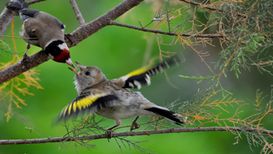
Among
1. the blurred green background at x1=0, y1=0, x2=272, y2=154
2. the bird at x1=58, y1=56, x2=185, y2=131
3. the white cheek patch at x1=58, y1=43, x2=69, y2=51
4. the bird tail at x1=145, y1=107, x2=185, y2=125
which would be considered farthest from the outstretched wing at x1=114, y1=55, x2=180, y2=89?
the blurred green background at x1=0, y1=0, x2=272, y2=154

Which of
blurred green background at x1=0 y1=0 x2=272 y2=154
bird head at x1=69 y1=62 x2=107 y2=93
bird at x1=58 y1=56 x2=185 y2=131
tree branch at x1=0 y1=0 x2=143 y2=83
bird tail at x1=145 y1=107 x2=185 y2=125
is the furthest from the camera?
blurred green background at x1=0 y1=0 x2=272 y2=154

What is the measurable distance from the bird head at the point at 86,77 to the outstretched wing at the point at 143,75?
0.07 metres

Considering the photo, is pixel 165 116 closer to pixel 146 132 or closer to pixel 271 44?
pixel 146 132

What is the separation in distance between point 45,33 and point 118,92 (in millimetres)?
291

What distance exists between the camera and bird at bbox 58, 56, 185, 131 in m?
2.03

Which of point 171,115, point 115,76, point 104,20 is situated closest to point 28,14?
point 104,20

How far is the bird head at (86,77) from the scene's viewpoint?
2.27 m

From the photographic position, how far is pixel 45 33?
2152 mm

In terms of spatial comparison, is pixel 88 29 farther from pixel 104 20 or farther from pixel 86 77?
pixel 86 77

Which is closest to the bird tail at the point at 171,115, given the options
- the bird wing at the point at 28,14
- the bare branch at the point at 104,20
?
the bare branch at the point at 104,20

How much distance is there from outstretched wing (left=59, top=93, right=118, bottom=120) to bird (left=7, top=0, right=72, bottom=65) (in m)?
0.13

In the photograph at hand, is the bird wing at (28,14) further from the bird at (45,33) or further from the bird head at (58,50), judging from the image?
the bird head at (58,50)

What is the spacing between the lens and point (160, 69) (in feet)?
6.86

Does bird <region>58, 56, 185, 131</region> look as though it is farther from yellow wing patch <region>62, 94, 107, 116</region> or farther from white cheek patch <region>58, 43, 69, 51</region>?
white cheek patch <region>58, 43, 69, 51</region>
